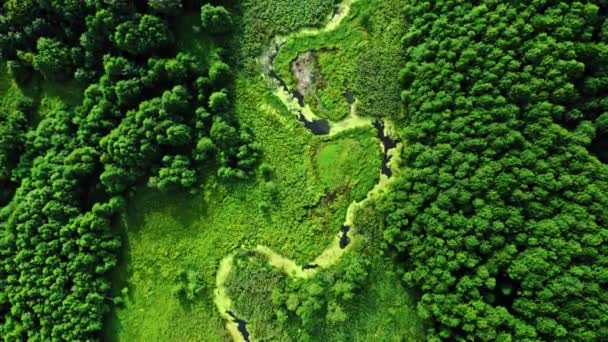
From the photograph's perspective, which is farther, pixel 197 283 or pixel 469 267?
pixel 197 283

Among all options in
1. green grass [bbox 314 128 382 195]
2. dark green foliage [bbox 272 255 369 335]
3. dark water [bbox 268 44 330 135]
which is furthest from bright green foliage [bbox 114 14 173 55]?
dark green foliage [bbox 272 255 369 335]

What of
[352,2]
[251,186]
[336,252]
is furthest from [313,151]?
[352,2]

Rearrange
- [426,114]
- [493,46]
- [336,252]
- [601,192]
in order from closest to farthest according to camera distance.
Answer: [601,192] < [493,46] < [426,114] < [336,252]

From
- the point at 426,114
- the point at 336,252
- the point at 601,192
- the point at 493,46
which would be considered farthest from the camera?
the point at 336,252

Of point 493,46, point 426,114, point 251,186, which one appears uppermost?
point 493,46

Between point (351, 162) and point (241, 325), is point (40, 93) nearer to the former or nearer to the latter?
point (241, 325)

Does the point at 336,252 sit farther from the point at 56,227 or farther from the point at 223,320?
the point at 56,227

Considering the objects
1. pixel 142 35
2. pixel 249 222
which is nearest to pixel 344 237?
pixel 249 222
